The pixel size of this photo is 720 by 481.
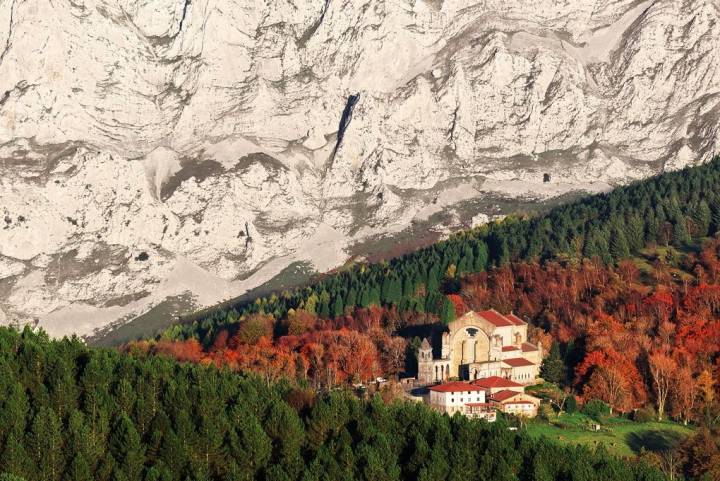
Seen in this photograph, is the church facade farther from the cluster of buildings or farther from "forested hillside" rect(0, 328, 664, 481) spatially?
"forested hillside" rect(0, 328, 664, 481)

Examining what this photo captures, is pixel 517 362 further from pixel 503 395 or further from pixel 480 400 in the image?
pixel 480 400

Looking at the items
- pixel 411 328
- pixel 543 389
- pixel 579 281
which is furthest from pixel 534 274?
pixel 543 389

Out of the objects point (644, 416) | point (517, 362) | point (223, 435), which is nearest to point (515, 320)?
point (517, 362)

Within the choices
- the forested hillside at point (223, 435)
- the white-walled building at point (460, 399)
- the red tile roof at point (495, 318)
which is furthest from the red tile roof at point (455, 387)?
the forested hillside at point (223, 435)

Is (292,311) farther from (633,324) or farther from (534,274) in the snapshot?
(633,324)

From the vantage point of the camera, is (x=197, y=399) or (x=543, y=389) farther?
(x=543, y=389)

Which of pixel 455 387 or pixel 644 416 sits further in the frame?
pixel 455 387

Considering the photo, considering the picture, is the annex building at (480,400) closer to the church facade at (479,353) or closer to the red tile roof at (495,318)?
the church facade at (479,353)
